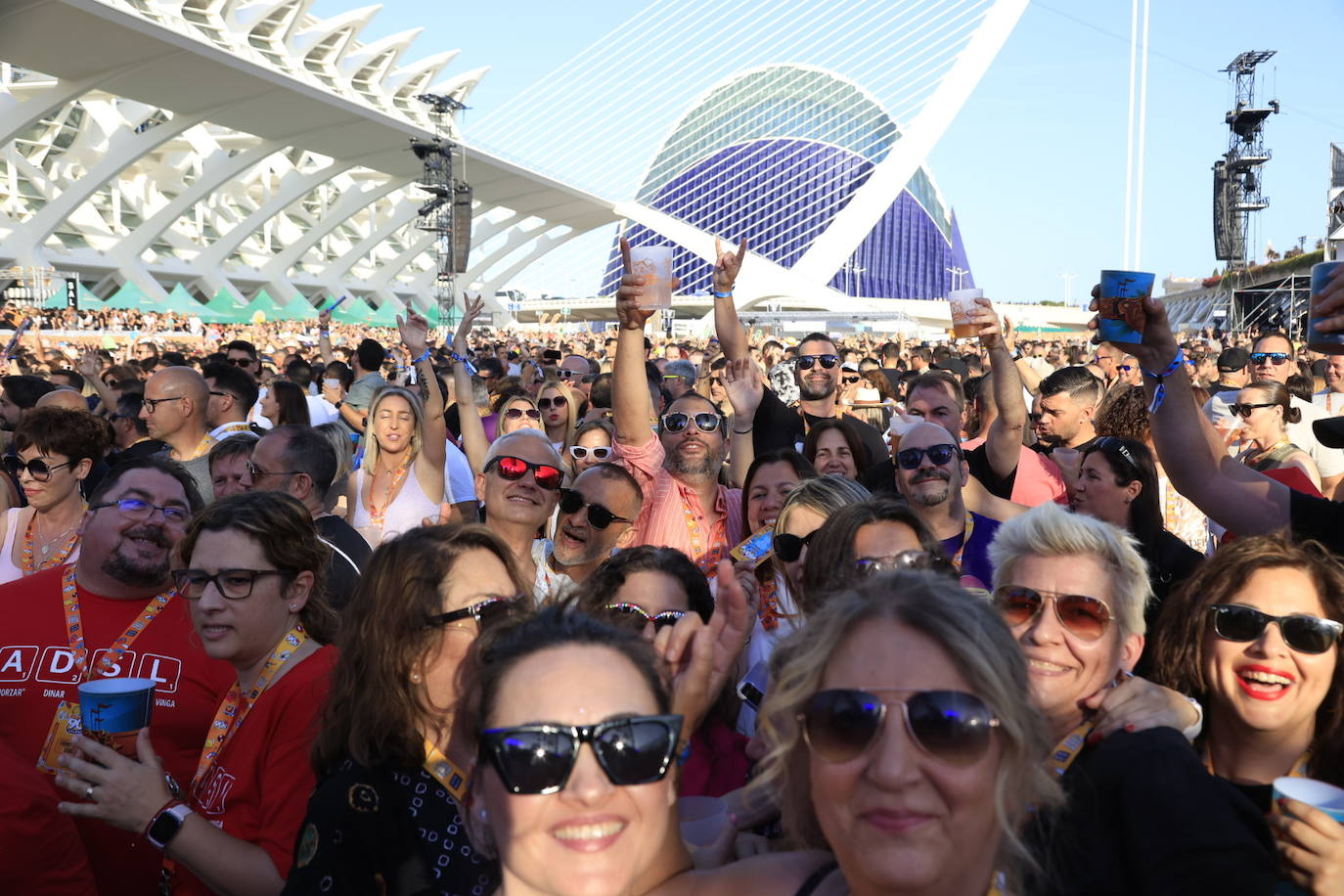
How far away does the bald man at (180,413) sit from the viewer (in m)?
5.10

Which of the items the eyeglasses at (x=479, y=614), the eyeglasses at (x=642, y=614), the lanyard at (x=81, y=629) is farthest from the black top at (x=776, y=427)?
the eyeglasses at (x=479, y=614)

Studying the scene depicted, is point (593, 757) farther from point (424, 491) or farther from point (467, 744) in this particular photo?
point (424, 491)

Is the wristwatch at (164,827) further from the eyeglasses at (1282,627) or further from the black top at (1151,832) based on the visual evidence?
the eyeglasses at (1282,627)

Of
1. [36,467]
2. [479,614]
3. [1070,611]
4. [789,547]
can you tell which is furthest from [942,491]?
[36,467]

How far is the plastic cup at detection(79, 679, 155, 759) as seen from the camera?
2.17 metres

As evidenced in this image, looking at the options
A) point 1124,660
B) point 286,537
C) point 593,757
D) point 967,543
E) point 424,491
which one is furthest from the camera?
point 424,491

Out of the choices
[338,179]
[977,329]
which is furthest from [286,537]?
[338,179]

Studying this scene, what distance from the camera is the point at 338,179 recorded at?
64.6 metres

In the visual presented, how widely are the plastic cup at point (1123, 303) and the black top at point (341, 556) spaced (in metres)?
2.09

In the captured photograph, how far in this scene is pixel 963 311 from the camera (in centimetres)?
456

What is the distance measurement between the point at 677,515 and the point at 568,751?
270 centimetres

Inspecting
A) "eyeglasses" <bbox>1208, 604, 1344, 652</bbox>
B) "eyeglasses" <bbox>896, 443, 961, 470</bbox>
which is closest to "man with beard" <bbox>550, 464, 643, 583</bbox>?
"eyeglasses" <bbox>896, 443, 961, 470</bbox>

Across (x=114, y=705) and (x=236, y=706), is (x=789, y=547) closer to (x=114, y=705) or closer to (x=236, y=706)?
(x=236, y=706)

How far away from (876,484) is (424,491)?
2028 mm
